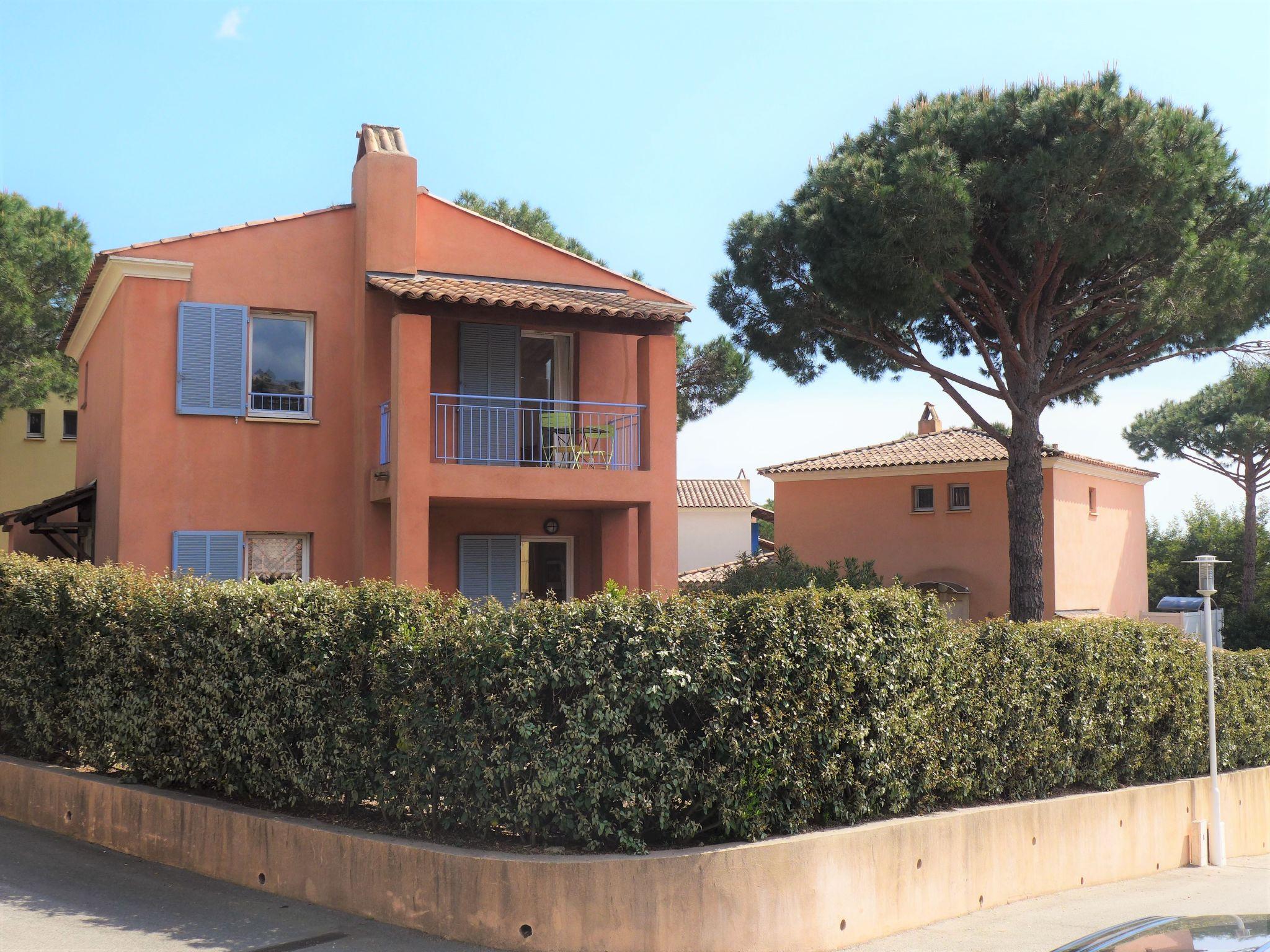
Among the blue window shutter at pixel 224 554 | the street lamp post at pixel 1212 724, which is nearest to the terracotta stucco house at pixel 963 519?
the street lamp post at pixel 1212 724

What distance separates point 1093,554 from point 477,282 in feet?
54.1

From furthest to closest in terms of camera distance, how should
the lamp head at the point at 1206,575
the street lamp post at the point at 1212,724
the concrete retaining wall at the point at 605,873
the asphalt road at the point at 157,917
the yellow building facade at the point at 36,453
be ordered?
the yellow building facade at the point at 36,453 < the lamp head at the point at 1206,575 < the street lamp post at the point at 1212,724 < the concrete retaining wall at the point at 605,873 < the asphalt road at the point at 157,917

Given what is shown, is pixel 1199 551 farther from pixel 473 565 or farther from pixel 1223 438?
pixel 473 565

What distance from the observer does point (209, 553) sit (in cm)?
1416

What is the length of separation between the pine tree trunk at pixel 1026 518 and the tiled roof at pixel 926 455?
173 inches

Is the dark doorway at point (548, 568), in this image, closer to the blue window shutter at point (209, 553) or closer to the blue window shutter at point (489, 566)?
the blue window shutter at point (489, 566)

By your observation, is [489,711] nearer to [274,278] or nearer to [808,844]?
[808,844]

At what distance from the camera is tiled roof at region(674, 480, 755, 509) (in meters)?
41.7

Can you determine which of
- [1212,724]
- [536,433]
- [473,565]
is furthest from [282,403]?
[1212,724]

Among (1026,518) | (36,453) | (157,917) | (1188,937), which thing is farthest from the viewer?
(36,453)

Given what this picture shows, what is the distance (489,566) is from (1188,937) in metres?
12.2

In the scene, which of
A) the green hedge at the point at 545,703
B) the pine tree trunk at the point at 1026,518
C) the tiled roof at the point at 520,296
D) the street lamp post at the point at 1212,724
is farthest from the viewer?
the pine tree trunk at the point at 1026,518

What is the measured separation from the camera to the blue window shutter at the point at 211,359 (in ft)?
46.8

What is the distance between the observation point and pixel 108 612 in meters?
9.37
